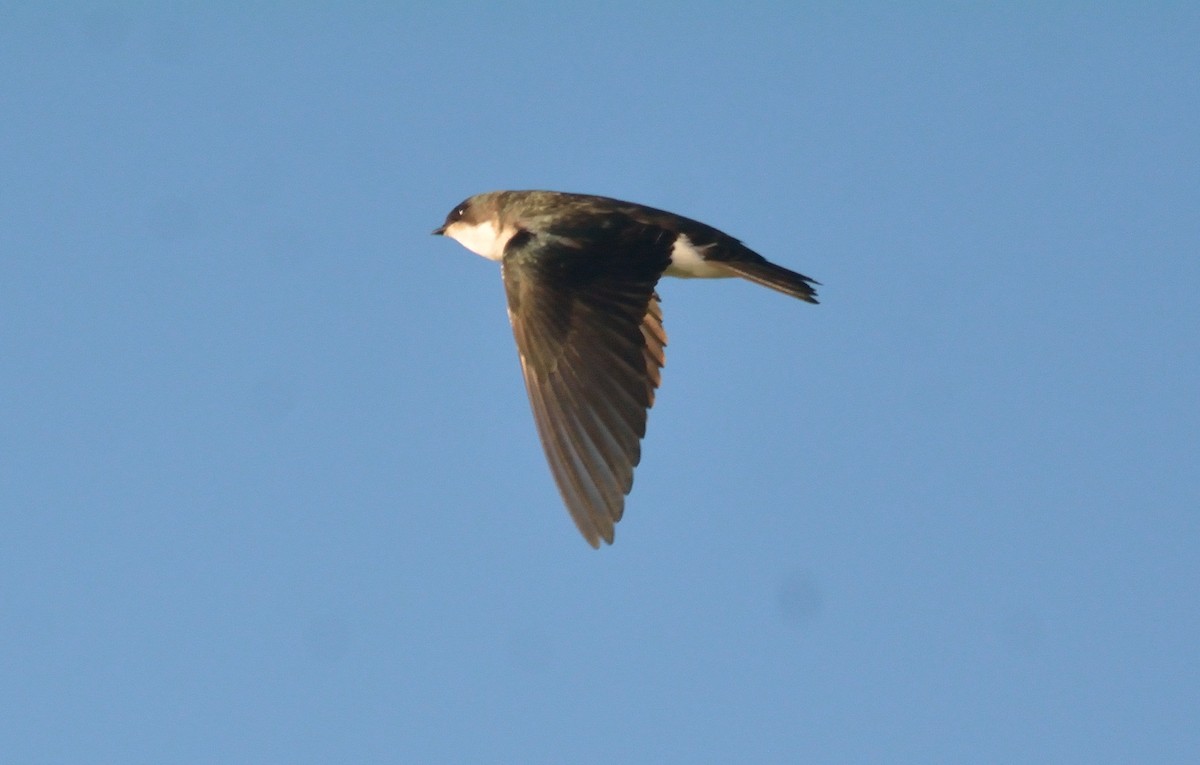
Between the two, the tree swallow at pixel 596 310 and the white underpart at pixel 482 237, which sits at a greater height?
the white underpart at pixel 482 237

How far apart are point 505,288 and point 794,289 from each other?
123cm

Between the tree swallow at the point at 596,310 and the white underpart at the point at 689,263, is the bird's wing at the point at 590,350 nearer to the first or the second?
the tree swallow at the point at 596,310

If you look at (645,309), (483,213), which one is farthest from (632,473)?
(483,213)

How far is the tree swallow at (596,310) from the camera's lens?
727 cm

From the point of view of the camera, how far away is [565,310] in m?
7.86

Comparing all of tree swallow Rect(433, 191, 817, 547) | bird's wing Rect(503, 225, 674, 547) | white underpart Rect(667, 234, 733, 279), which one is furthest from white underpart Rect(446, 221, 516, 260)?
white underpart Rect(667, 234, 733, 279)

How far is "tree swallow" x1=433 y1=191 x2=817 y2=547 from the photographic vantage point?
7266 millimetres

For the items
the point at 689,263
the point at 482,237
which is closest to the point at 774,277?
the point at 689,263

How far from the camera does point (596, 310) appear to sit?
783cm

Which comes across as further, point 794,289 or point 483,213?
point 483,213

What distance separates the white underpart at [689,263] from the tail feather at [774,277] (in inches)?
1.8

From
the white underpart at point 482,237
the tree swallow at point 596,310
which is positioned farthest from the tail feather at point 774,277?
the white underpart at point 482,237

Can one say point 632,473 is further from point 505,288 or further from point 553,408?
point 505,288

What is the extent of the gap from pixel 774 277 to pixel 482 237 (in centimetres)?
168
